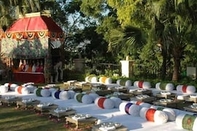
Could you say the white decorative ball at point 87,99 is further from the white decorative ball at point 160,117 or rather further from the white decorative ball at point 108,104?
the white decorative ball at point 160,117

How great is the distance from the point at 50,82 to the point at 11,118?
10.1 metres

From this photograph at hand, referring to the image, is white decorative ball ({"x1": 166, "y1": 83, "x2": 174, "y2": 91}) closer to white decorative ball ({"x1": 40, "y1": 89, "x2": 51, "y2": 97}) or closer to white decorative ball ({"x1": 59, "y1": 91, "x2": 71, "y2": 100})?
white decorative ball ({"x1": 59, "y1": 91, "x2": 71, "y2": 100})

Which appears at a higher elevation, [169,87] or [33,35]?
[33,35]

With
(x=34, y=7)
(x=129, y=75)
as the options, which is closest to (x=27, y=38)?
(x=34, y=7)

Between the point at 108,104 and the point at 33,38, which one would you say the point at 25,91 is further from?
the point at 33,38

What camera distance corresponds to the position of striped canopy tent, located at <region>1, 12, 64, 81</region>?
20703 millimetres

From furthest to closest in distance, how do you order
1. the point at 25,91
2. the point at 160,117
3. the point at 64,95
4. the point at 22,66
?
the point at 22,66, the point at 25,91, the point at 64,95, the point at 160,117

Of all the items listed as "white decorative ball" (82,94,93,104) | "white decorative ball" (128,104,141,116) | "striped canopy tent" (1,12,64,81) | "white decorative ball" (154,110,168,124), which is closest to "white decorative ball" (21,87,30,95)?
"white decorative ball" (82,94,93,104)

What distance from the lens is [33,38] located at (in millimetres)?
21156

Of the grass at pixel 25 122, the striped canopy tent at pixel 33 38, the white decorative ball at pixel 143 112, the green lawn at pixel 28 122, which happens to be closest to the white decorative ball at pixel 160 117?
the white decorative ball at pixel 143 112

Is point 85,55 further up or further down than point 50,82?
further up

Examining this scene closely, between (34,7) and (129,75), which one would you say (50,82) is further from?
(34,7)

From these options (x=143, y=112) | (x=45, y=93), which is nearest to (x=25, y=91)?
(x=45, y=93)

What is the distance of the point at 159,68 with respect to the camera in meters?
20.8
